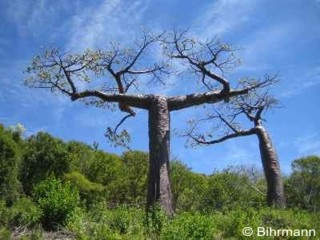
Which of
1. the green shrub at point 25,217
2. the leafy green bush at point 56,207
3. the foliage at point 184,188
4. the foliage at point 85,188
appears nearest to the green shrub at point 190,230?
the leafy green bush at point 56,207

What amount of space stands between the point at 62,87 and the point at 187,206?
15.7 m

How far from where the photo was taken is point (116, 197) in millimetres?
28156

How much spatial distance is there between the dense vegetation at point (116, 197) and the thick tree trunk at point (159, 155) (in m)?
0.60

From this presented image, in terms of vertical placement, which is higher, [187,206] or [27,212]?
[187,206]

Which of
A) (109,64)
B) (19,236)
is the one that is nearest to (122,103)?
(109,64)

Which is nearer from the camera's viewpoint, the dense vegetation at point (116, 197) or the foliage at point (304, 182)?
the dense vegetation at point (116, 197)

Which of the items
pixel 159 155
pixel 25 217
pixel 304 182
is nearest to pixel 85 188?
pixel 159 155

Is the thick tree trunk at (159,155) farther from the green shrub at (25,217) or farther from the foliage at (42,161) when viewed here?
the foliage at (42,161)

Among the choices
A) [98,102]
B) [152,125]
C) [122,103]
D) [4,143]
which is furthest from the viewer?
[4,143]

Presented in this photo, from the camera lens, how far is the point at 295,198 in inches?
1246

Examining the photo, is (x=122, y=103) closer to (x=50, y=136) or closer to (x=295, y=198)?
(x=50, y=136)

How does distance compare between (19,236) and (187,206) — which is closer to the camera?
(19,236)

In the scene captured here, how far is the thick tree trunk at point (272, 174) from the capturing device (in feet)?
45.9

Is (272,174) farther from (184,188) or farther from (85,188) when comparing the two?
(184,188)
